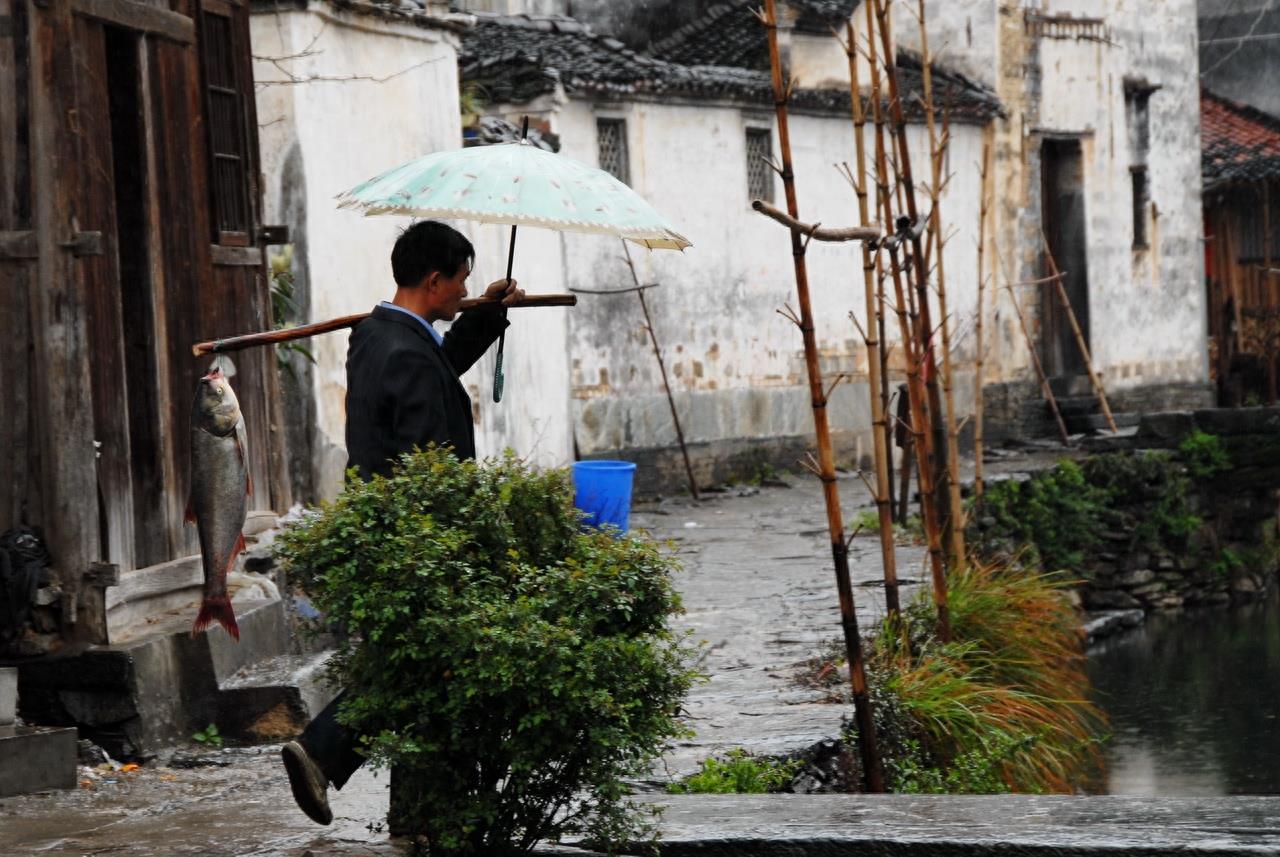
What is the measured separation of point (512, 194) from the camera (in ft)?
17.2

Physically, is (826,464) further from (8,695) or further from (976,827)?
(8,695)

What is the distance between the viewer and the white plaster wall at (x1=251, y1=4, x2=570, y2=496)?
34.5ft

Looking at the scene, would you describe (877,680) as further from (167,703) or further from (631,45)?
(631,45)

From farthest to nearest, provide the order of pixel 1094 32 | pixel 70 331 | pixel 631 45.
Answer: pixel 1094 32, pixel 631 45, pixel 70 331

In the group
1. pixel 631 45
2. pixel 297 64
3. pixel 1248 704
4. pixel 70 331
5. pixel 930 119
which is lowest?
pixel 1248 704

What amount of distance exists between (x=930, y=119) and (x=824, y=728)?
10.5 feet

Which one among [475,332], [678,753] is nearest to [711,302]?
[678,753]

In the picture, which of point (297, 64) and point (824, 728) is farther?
point (297, 64)

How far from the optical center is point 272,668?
709cm

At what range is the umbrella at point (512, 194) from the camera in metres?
5.17

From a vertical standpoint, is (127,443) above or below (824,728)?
above

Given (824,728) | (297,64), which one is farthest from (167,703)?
(297,64)

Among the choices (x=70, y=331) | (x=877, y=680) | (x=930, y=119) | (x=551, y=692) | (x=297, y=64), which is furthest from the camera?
(x=297, y=64)

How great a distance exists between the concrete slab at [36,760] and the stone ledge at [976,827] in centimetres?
216
